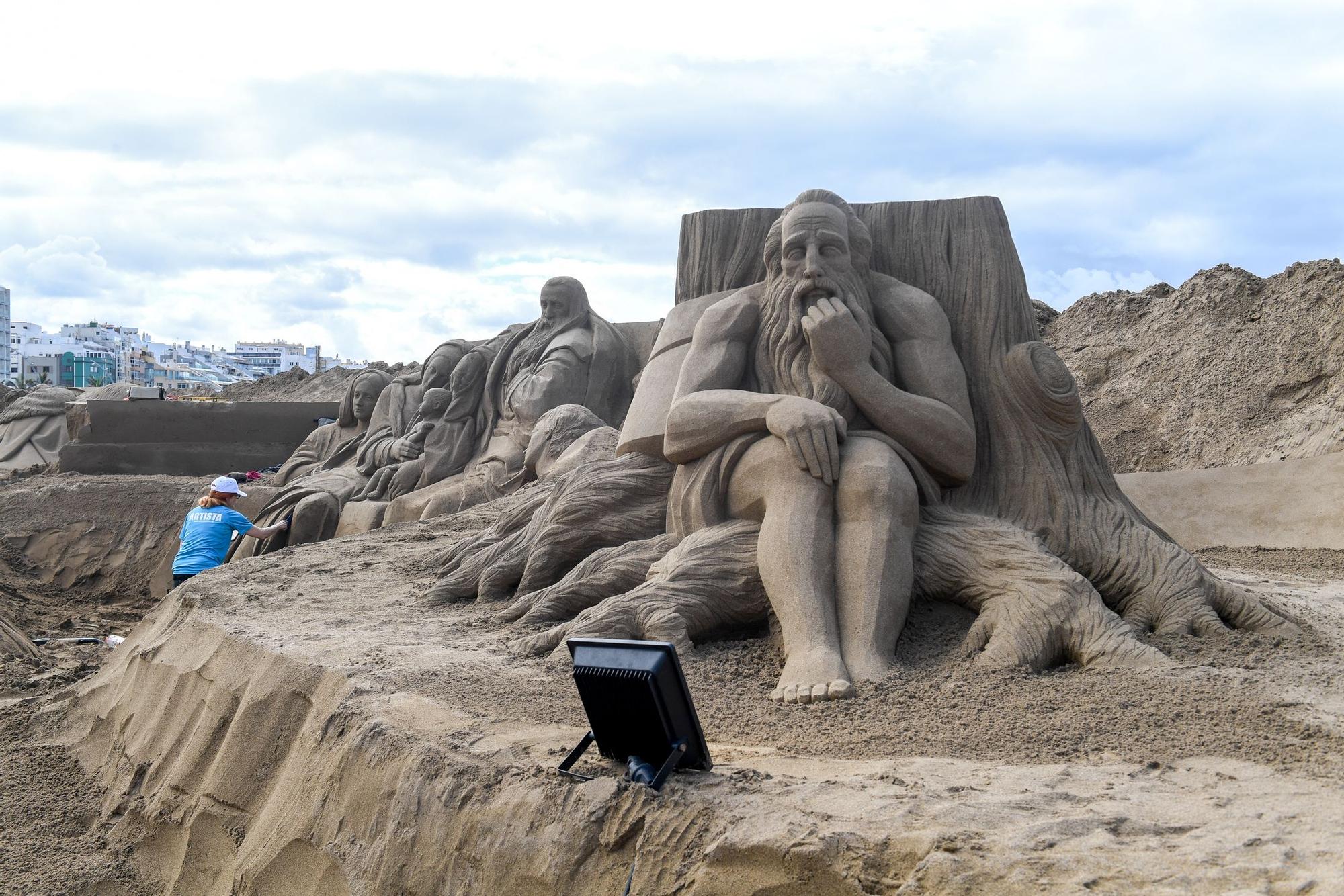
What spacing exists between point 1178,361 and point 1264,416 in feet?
4.46

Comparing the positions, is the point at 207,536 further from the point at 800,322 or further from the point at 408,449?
the point at 800,322

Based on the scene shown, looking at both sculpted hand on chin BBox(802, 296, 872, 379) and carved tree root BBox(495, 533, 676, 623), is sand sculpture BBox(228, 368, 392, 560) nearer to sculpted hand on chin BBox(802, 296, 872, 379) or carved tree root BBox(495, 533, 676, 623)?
carved tree root BBox(495, 533, 676, 623)

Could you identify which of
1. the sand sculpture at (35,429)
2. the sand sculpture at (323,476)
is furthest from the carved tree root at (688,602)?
the sand sculpture at (35,429)

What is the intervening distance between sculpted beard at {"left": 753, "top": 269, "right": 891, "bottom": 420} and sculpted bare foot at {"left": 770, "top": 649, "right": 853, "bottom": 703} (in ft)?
3.00

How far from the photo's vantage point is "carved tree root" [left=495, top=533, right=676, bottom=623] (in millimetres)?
4090

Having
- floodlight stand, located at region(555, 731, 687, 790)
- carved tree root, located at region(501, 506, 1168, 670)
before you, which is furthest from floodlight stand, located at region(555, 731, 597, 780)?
carved tree root, located at region(501, 506, 1168, 670)

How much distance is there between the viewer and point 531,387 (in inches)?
342

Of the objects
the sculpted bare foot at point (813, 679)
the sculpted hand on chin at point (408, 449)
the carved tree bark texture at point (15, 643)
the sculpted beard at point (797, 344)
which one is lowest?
the carved tree bark texture at point (15, 643)

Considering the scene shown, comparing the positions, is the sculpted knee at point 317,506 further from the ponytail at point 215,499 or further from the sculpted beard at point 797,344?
the sculpted beard at point 797,344

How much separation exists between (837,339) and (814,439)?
0.38 m

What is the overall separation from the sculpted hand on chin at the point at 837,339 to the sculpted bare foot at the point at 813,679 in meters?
0.98

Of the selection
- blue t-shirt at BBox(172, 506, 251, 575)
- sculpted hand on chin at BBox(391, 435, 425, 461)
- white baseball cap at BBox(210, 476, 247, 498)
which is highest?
sculpted hand on chin at BBox(391, 435, 425, 461)

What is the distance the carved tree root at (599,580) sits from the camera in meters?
4.09

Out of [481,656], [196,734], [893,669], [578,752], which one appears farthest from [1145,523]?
[196,734]
